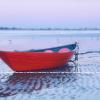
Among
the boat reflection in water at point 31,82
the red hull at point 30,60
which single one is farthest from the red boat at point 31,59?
the boat reflection in water at point 31,82

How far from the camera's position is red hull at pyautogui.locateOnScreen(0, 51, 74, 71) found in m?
14.6

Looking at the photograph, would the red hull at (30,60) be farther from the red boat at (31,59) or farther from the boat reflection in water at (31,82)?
the boat reflection in water at (31,82)

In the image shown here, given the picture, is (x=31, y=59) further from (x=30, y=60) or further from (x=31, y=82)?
(x=31, y=82)

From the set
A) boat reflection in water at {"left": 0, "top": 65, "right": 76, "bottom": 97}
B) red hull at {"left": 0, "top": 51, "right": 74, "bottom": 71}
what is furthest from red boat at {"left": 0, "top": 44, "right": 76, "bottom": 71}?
boat reflection in water at {"left": 0, "top": 65, "right": 76, "bottom": 97}

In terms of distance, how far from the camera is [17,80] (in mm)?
13039

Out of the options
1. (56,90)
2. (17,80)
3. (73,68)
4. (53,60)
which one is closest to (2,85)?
(17,80)

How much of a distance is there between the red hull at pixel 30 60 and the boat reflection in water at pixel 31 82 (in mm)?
510

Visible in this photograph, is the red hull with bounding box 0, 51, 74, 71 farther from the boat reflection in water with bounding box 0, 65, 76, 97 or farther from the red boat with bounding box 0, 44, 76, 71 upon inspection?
the boat reflection in water with bounding box 0, 65, 76, 97

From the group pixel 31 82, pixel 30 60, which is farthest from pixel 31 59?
pixel 31 82

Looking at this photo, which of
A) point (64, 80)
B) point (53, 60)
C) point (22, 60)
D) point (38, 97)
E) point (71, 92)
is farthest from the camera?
point (53, 60)

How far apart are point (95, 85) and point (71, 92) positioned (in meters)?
1.43

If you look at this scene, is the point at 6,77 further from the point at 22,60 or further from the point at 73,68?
the point at 73,68

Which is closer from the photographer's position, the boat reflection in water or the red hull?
the boat reflection in water

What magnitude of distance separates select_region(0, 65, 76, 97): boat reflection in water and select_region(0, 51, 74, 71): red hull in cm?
51
